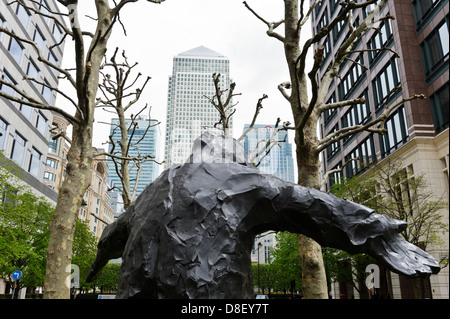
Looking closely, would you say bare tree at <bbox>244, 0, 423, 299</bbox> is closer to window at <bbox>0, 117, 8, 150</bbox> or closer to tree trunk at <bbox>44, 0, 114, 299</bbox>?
tree trunk at <bbox>44, 0, 114, 299</bbox>

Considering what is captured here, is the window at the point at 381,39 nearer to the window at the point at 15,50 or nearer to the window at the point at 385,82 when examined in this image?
the window at the point at 385,82

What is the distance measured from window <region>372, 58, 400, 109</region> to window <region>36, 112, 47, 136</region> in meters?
26.9

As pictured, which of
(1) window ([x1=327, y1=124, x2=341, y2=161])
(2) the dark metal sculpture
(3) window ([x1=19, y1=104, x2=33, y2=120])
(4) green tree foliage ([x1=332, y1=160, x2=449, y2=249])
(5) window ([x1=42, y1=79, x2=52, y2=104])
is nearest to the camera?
(2) the dark metal sculpture

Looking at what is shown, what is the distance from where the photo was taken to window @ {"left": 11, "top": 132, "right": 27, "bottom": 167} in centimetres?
2751

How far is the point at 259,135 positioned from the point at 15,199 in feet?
45.6

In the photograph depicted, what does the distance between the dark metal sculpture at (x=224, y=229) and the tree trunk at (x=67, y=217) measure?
4.11m

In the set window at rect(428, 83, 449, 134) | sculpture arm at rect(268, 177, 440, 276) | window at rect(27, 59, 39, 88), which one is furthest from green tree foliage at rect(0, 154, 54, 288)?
window at rect(428, 83, 449, 134)

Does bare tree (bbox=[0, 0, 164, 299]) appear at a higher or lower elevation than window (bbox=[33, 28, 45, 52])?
lower

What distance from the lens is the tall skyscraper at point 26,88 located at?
84.2ft

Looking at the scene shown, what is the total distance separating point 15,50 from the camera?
27484 millimetres

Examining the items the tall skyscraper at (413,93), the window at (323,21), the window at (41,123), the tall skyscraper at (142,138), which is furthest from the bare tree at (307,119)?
the window at (323,21)

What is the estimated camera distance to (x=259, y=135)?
17.1 m

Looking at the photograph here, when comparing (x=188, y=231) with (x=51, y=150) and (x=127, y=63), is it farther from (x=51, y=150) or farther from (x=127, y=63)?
(x=51, y=150)
